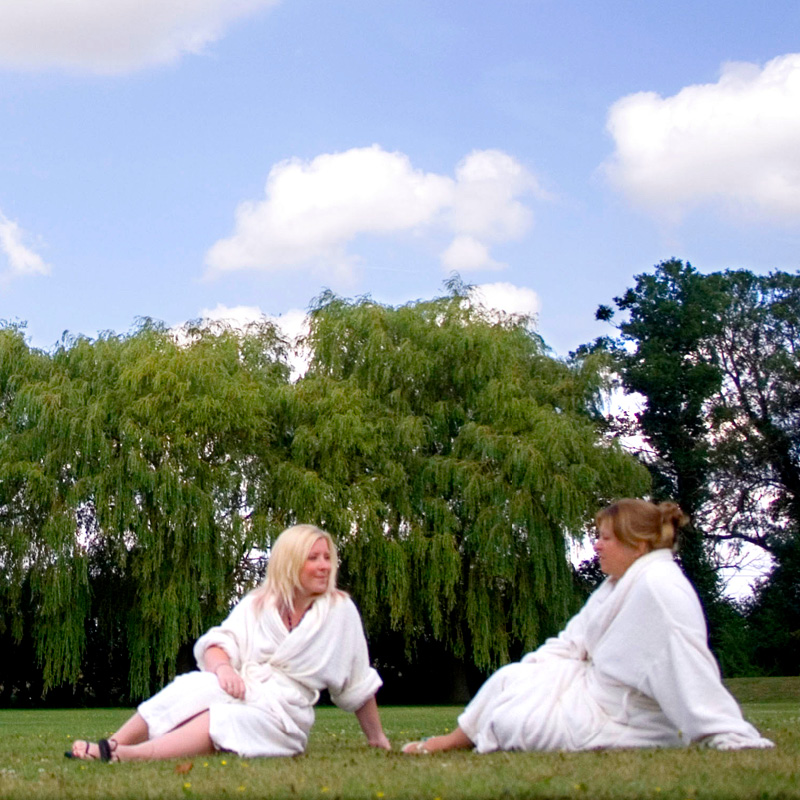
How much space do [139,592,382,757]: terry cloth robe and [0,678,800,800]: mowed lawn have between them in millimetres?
220

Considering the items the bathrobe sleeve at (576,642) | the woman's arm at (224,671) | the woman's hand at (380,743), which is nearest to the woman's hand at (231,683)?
the woman's arm at (224,671)

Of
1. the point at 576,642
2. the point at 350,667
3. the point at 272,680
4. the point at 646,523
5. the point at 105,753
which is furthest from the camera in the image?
the point at 350,667

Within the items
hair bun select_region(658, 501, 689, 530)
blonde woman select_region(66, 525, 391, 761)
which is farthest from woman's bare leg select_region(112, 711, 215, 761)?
hair bun select_region(658, 501, 689, 530)

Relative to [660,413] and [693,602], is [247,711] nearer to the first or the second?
[693,602]

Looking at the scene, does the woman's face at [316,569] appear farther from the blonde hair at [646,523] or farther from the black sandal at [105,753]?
the blonde hair at [646,523]

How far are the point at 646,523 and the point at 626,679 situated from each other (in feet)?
2.89

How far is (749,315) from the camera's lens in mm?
50750

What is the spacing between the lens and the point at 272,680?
24.3 feet

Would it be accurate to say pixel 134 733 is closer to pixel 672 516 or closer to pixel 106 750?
pixel 106 750

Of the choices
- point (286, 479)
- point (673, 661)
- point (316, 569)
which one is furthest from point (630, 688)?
point (286, 479)

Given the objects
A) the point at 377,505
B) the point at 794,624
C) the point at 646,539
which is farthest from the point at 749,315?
the point at 646,539

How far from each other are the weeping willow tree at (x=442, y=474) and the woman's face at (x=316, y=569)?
22.9 meters

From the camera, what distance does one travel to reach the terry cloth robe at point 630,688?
6.88 meters

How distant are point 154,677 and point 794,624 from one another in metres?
23.8
